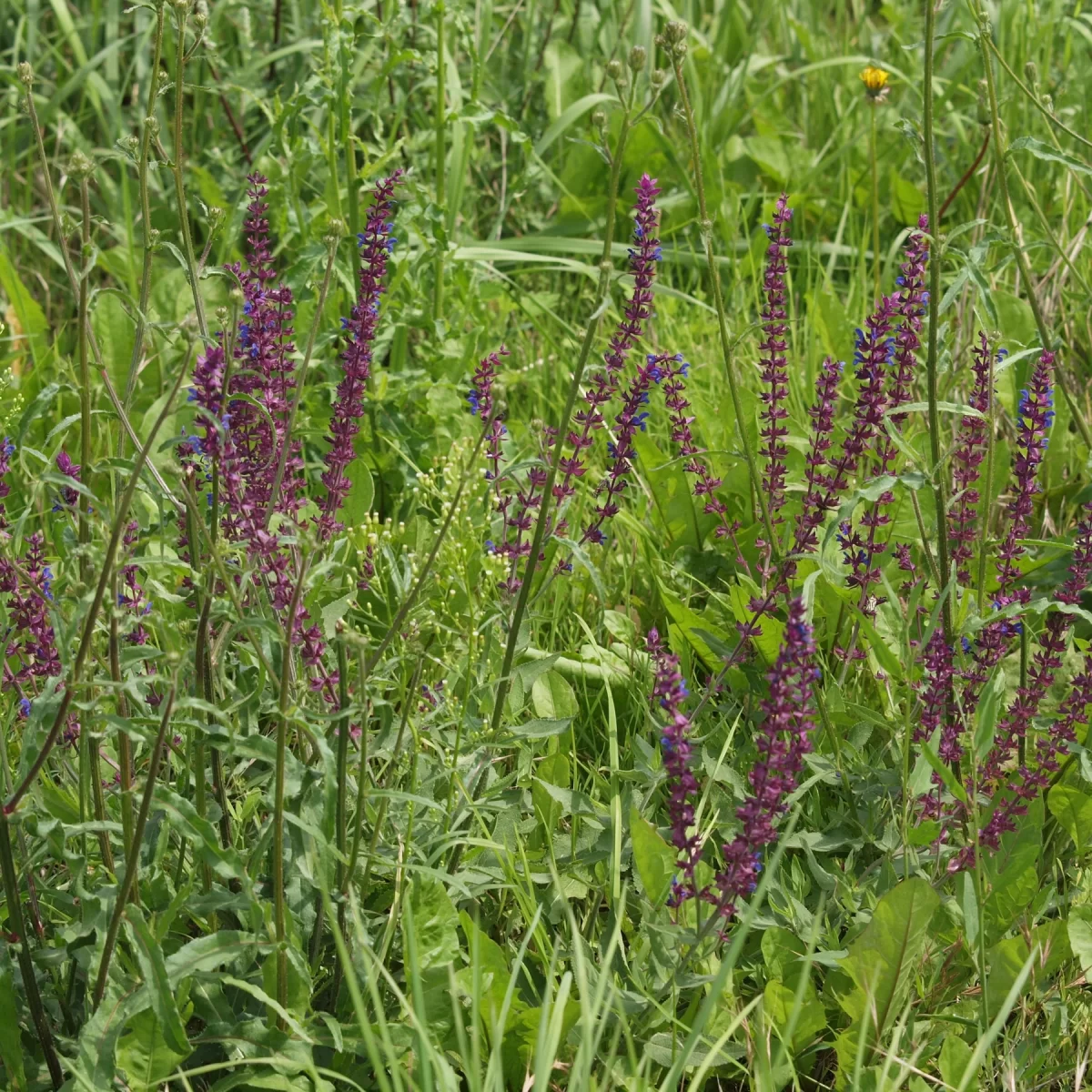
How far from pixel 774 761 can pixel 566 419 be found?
1.87 ft

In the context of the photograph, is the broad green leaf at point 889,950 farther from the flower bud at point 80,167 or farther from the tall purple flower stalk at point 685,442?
the flower bud at point 80,167

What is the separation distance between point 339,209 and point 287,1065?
2233 millimetres

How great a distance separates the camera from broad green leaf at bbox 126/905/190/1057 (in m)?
1.73

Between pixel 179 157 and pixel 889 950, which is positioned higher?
pixel 179 157

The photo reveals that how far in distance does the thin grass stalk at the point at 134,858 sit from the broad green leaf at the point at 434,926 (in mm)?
423

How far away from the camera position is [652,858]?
6.76 feet

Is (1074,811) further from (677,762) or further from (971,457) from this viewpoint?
(677,762)

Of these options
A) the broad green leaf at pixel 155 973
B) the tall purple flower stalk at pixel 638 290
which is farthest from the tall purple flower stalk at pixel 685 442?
the broad green leaf at pixel 155 973

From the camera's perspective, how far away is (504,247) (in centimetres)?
407

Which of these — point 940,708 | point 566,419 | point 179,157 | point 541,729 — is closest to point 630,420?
point 566,419

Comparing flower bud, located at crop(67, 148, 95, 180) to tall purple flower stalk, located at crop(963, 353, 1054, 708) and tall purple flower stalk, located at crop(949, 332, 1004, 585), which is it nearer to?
tall purple flower stalk, located at crop(949, 332, 1004, 585)

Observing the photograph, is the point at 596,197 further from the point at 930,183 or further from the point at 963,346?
the point at 930,183

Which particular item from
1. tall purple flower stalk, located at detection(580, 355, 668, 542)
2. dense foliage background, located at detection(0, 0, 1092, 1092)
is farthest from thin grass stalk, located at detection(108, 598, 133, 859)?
tall purple flower stalk, located at detection(580, 355, 668, 542)

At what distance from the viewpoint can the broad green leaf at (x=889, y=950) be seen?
2.02 m
